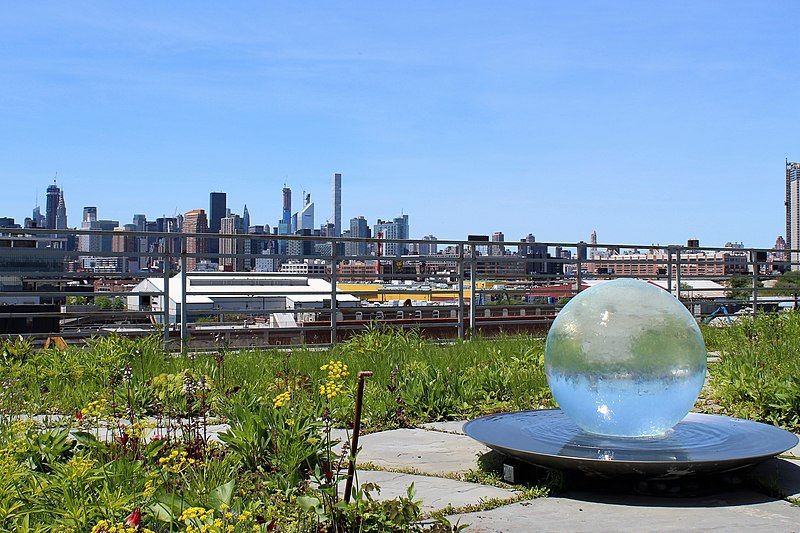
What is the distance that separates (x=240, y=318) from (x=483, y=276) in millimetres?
4138

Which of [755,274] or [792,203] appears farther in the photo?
[792,203]

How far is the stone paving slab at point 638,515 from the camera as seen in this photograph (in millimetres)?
4176

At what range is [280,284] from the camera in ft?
45.1

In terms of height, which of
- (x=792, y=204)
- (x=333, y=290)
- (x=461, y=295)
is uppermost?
(x=792, y=204)

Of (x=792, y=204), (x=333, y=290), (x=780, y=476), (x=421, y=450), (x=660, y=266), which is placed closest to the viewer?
(x=780, y=476)

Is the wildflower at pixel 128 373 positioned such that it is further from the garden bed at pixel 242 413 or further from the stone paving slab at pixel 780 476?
the stone paving slab at pixel 780 476

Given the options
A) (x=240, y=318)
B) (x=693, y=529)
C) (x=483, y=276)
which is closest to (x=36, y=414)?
(x=693, y=529)

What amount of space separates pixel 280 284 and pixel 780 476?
31.0ft

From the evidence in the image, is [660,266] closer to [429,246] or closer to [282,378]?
[429,246]

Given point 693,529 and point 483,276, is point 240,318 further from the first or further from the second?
point 693,529

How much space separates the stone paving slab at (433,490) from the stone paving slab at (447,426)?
1570 mm

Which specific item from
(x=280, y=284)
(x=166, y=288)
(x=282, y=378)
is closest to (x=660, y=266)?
(x=280, y=284)

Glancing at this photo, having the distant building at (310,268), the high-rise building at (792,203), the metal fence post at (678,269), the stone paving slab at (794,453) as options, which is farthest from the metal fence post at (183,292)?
the high-rise building at (792,203)

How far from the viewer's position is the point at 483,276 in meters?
15.5
